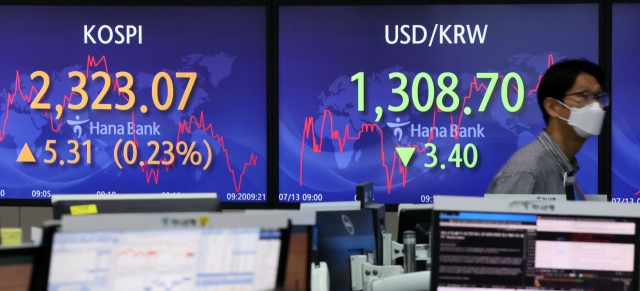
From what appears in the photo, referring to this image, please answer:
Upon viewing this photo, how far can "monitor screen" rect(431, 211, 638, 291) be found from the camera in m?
1.96

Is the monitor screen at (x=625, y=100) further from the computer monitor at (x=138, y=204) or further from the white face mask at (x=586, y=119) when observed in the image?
the computer monitor at (x=138, y=204)

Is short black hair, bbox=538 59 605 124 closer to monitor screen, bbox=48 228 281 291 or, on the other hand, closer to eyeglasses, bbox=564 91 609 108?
eyeglasses, bbox=564 91 609 108

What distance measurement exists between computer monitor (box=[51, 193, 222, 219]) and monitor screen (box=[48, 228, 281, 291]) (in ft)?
2.36

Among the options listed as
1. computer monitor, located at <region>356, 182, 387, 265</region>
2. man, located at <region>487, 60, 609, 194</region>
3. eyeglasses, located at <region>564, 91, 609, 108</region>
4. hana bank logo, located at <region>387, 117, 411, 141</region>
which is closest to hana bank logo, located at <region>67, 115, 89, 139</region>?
hana bank logo, located at <region>387, 117, 411, 141</region>

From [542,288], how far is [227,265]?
0.78 meters

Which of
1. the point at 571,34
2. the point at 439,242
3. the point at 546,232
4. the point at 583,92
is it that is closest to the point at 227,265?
the point at 439,242

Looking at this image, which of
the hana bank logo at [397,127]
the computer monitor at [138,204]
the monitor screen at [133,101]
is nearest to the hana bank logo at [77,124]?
the monitor screen at [133,101]

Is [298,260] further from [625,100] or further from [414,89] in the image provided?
[625,100]

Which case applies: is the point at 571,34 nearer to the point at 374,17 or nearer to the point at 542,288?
the point at 374,17

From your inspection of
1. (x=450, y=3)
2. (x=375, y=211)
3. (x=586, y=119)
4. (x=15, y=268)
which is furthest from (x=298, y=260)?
(x=450, y=3)

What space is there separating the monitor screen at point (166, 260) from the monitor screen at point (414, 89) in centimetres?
275

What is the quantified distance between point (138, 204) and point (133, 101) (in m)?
2.21

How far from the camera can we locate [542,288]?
197 centimetres

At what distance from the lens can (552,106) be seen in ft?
Result: 10.5
